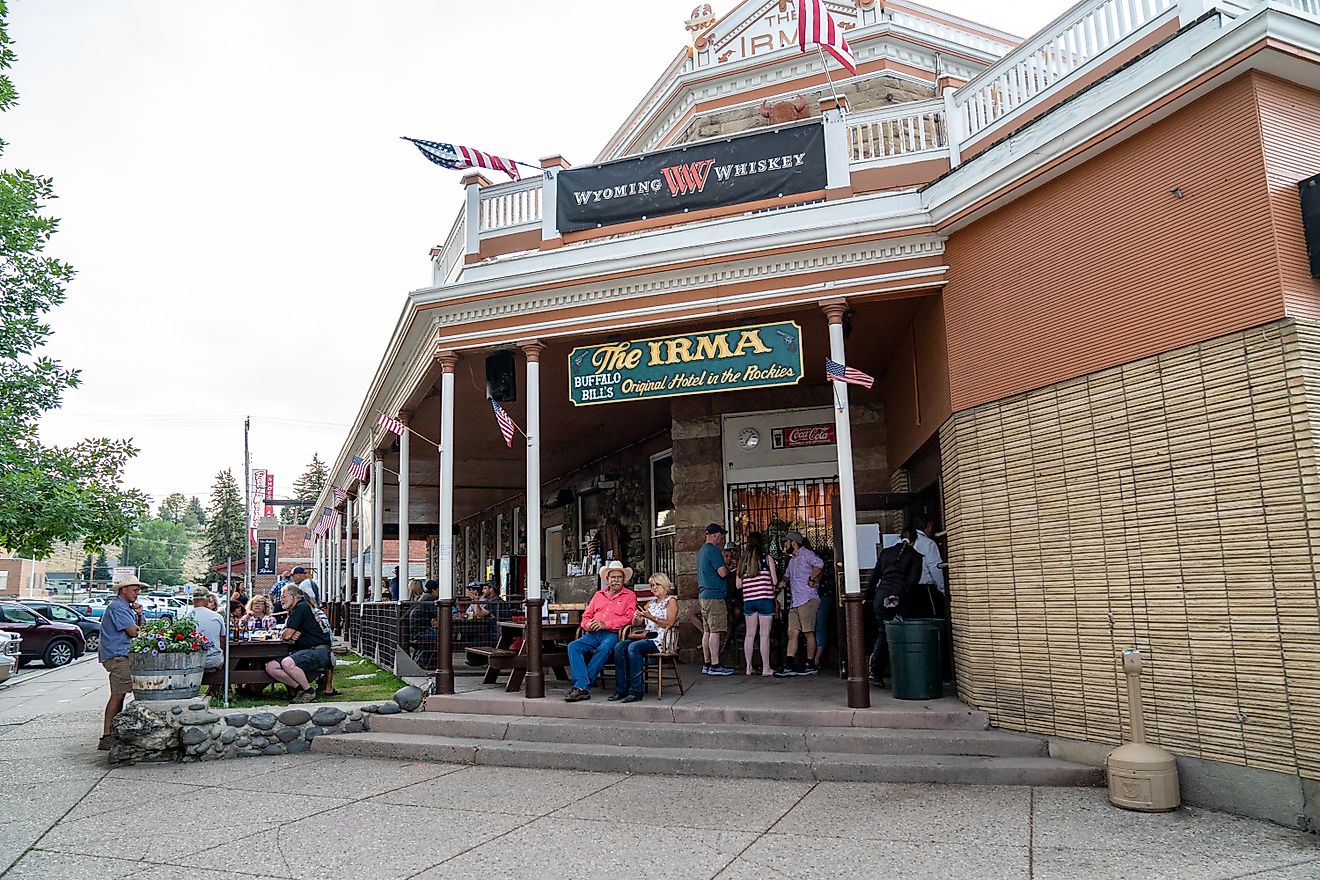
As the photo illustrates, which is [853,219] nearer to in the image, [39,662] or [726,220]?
[726,220]

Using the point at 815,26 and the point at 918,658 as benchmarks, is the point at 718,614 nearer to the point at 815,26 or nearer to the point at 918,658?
the point at 918,658

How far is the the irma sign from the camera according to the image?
8.00m

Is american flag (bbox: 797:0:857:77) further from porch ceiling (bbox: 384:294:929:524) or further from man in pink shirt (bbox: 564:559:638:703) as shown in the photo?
man in pink shirt (bbox: 564:559:638:703)

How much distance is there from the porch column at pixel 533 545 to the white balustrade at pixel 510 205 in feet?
4.87

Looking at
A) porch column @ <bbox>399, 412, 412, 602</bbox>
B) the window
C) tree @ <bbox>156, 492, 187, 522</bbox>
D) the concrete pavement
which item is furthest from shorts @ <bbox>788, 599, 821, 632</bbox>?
tree @ <bbox>156, 492, 187, 522</bbox>

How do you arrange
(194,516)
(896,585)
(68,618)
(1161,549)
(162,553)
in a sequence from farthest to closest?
1. (194,516)
2. (162,553)
3. (68,618)
4. (896,585)
5. (1161,549)

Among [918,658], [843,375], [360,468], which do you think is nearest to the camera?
[918,658]

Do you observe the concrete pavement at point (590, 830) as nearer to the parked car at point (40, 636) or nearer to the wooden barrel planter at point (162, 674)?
the wooden barrel planter at point (162, 674)

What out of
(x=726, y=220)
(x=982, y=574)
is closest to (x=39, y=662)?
(x=726, y=220)

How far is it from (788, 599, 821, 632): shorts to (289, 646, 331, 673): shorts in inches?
189

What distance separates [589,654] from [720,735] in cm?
172

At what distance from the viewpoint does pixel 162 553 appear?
113562 millimetres

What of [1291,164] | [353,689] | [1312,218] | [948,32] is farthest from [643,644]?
[948,32]

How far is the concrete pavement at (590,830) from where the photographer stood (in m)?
4.50
